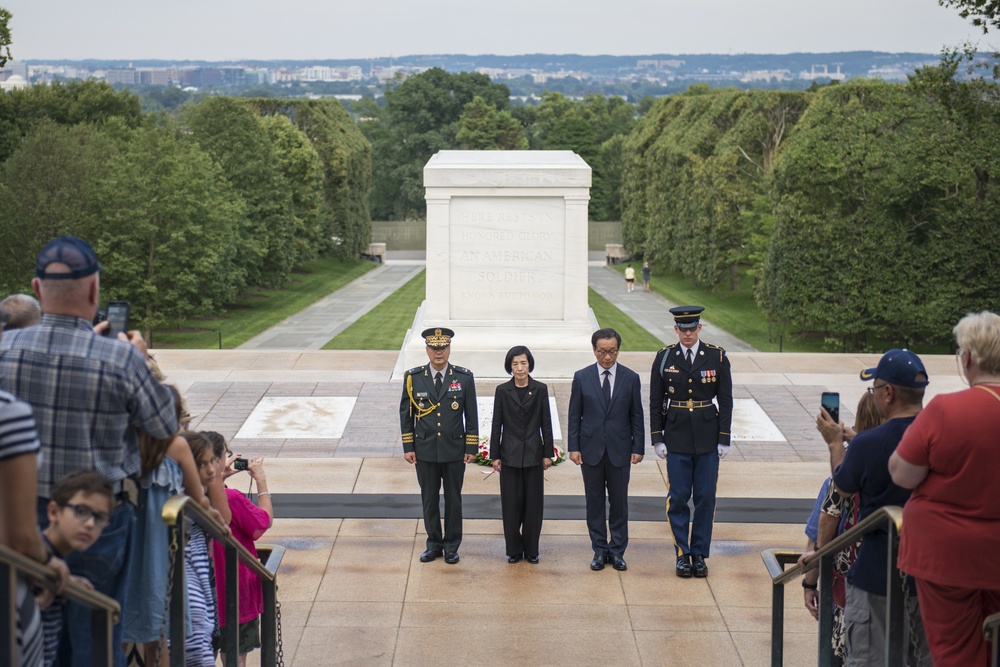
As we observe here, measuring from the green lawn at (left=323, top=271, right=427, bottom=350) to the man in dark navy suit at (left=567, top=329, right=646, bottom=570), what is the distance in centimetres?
2270

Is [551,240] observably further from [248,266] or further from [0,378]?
[248,266]

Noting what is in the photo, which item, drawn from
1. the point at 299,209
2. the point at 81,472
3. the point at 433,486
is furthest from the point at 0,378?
the point at 299,209

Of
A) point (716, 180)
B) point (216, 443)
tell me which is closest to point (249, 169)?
point (716, 180)

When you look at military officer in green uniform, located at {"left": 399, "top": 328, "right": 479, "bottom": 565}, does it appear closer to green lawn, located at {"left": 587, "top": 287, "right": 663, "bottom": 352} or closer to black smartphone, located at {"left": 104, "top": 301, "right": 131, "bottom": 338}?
black smartphone, located at {"left": 104, "top": 301, "right": 131, "bottom": 338}

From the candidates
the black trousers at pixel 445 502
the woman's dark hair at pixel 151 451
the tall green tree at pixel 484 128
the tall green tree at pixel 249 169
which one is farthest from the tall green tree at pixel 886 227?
the tall green tree at pixel 484 128

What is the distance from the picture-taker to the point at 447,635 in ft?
23.5

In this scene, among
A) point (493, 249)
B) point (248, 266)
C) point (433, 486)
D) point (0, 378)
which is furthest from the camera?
point (248, 266)

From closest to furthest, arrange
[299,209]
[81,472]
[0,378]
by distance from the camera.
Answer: [81,472], [0,378], [299,209]

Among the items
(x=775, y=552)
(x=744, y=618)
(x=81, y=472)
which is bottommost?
(x=744, y=618)

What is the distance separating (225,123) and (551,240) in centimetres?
3117

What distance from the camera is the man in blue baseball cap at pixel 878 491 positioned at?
191 inches

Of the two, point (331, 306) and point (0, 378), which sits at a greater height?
point (0, 378)

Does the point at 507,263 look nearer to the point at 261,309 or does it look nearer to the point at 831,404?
the point at 831,404

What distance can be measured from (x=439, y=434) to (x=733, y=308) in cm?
3684
